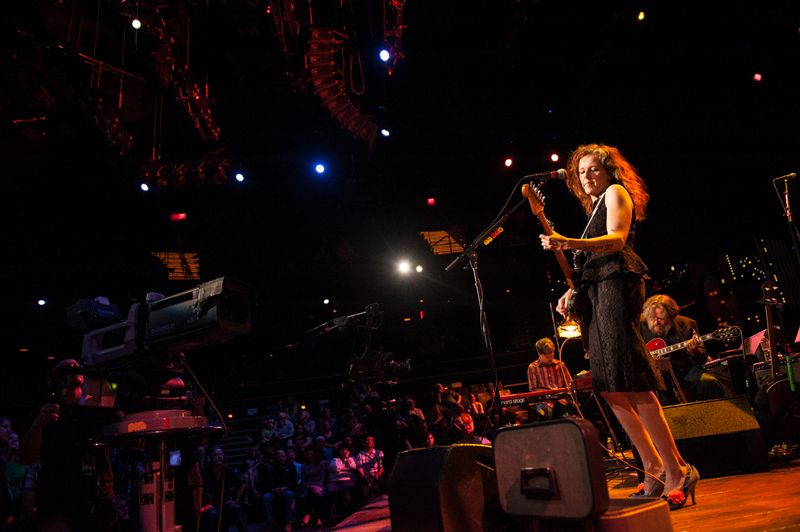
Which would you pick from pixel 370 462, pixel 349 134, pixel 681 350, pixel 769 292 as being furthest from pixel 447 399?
pixel 349 134

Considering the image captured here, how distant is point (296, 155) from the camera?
10.4 m

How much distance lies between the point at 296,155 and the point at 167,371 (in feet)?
28.4

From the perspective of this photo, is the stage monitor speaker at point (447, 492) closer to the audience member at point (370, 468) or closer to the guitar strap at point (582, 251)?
the guitar strap at point (582, 251)

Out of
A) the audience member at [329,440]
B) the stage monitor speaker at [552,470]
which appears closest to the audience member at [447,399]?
the audience member at [329,440]

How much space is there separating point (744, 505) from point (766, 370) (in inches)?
119

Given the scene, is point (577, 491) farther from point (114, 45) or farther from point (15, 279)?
point (15, 279)

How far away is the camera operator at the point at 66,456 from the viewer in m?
2.54

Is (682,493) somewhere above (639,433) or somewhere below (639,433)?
below

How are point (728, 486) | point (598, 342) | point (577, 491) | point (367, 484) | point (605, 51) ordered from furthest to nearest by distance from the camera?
point (605, 51)
point (367, 484)
point (728, 486)
point (598, 342)
point (577, 491)

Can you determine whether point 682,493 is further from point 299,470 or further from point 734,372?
point 299,470

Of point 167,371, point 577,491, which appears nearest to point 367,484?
point 167,371

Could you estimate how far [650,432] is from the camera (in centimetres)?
181

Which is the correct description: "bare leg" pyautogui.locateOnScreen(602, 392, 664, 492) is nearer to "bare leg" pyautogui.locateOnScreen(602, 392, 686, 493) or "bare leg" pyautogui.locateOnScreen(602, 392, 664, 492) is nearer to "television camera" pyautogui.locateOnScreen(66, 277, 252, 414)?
"bare leg" pyautogui.locateOnScreen(602, 392, 686, 493)

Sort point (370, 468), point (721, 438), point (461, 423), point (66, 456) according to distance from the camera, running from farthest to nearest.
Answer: point (461, 423) < point (370, 468) < point (721, 438) < point (66, 456)
